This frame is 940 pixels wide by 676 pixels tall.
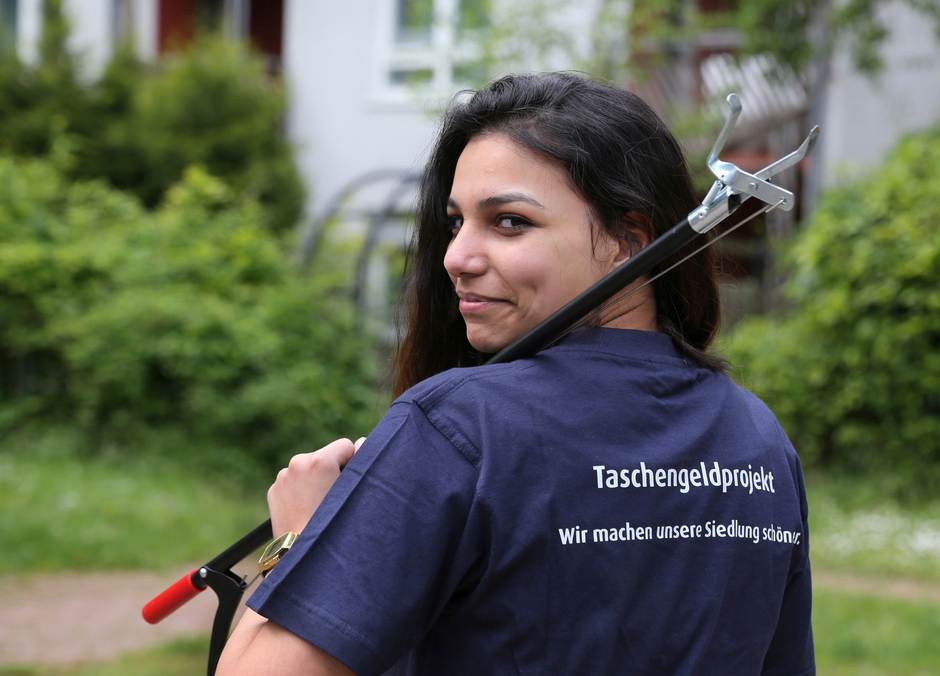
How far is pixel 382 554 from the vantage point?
1.40 m

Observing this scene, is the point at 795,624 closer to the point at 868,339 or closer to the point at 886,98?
the point at 868,339

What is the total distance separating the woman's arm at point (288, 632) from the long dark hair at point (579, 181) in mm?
388

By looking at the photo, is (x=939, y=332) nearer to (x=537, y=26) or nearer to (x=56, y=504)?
(x=537, y=26)

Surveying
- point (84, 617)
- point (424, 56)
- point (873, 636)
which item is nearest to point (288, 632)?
→ point (873, 636)

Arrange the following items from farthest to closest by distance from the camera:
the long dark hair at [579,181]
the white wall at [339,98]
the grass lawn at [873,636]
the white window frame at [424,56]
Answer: the white wall at [339,98]
the white window frame at [424,56]
the grass lawn at [873,636]
the long dark hair at [579,181]

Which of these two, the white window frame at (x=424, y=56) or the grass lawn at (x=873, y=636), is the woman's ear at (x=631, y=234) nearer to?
the grass lawn at (x=873, y=636)

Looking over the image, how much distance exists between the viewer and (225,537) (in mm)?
6621

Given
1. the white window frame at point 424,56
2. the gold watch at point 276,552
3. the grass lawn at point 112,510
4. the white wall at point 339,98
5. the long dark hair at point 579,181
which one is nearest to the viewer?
the gold watch at point 276,552

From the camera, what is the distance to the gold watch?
4.98ft

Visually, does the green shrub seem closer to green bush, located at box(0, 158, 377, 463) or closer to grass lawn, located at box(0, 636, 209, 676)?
green bush, located at box(0, 158, 377, 463)

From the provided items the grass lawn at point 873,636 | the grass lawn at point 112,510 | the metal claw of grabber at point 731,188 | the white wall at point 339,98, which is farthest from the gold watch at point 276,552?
the white wall at point 339,98

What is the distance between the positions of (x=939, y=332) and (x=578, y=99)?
6.99 metres

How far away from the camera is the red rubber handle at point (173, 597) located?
5.93ft

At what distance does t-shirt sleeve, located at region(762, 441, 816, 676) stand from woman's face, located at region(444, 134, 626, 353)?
1.49ft
